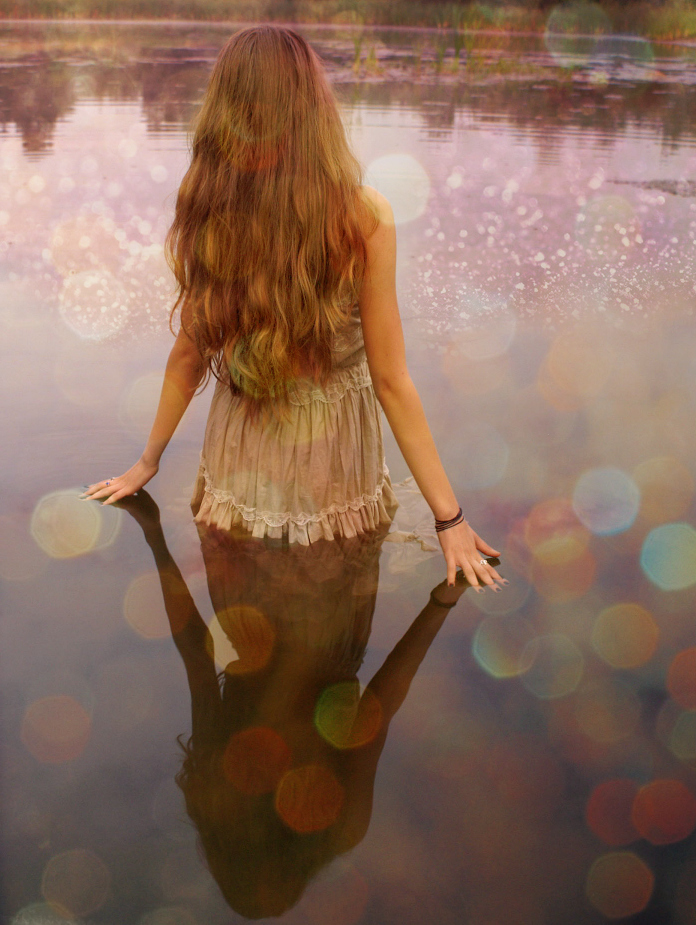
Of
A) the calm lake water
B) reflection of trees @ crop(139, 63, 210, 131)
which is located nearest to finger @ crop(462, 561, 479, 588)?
the calm lake water

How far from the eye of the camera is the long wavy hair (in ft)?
5.06

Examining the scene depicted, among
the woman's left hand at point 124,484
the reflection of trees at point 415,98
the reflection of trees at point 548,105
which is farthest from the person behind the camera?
the reflection of trees at point 548,105

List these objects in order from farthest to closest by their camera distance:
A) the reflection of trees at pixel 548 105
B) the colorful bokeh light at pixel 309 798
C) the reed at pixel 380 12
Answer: the reed at pixel 380 12 < the reflection of trees at pixel 548 105 < the colorful bokeh light at pixel 309 798

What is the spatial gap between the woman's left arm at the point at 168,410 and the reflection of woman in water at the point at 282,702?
13cm

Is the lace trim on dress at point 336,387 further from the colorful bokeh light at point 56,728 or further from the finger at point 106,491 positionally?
the colorful bokeh light at point 56,728

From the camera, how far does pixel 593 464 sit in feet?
→ 9.10

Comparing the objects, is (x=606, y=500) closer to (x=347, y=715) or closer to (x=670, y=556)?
(x=670, y=556)

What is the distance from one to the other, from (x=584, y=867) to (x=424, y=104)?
9.20m

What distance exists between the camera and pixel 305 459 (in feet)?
6.66

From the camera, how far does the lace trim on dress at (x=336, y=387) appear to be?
77.5 inches

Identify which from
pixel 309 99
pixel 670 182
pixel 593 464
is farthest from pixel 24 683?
pixel 670 182

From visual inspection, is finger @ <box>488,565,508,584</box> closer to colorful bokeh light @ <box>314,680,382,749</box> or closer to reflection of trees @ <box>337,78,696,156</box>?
colorful bokeh light @ <box>314,680,382,749</box>

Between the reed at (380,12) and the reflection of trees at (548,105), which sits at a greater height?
the reed at (380,12)

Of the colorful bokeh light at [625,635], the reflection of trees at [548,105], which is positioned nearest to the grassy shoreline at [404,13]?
the reflection of trees at [548,105]
